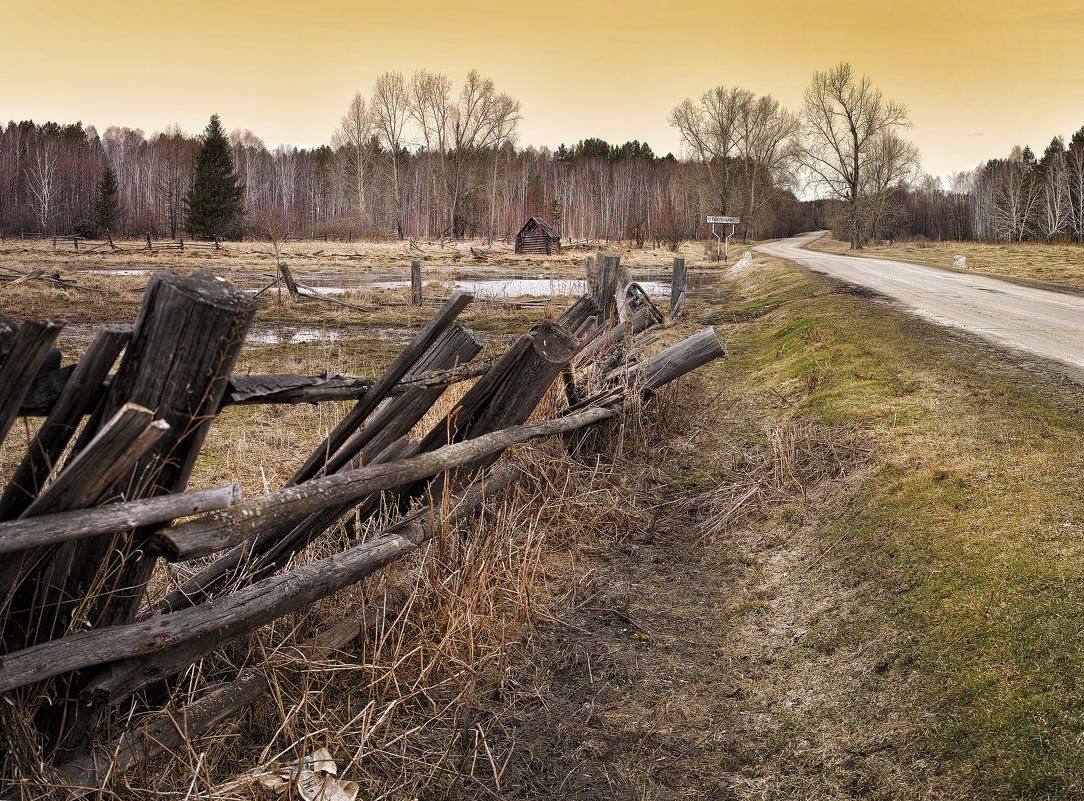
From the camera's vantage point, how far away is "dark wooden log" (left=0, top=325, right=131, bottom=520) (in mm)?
1973

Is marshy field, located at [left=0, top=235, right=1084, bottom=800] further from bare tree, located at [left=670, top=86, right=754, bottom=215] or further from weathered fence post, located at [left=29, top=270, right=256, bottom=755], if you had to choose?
bare tree, located at [left=670, top=86, right=754, bottom=215]

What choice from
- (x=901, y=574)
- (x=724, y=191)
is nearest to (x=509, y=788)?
(x=901, y=574)

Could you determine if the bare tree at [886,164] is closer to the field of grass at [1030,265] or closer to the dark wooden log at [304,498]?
the field of grass at [1030,265]

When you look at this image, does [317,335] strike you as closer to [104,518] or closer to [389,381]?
[389,381]

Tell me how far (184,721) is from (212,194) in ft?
193

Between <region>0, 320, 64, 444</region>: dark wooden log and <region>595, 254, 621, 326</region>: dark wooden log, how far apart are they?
5.61m

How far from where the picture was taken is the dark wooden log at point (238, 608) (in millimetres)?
1982

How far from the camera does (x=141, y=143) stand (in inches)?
3150

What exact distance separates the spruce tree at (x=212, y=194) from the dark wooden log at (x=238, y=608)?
2240 inches

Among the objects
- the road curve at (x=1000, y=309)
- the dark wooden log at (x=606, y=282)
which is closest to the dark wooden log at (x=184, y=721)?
the dark wooden log at (x=606, y=282)

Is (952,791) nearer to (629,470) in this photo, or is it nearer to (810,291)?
(629,470)

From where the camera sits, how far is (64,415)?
204 cm

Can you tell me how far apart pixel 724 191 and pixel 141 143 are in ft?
208

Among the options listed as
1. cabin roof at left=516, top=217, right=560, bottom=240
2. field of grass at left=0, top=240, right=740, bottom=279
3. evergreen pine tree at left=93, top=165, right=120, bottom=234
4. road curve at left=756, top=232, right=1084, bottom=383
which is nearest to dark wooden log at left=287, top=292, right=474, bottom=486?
road curve at left=756, top=232, right=1084, bottom=383
